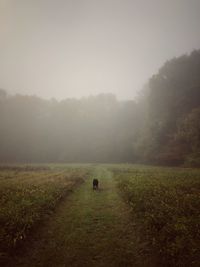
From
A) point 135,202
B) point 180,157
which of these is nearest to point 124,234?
point 135,202

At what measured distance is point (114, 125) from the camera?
8569cm

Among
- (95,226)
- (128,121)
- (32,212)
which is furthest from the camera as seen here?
(128,121)

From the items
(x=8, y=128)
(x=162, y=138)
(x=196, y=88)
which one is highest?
(x=196, y=88)

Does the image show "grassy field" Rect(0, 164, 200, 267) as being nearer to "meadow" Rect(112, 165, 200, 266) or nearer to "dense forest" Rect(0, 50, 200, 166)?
"meadow" Rect(112, 165, 200, 266)

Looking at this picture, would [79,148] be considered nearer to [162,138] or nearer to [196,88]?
[162,138]

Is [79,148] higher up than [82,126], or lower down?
lower down

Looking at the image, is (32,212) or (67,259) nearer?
(67,259)

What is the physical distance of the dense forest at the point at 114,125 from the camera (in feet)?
188

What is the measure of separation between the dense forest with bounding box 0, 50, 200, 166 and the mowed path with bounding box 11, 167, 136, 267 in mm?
37396

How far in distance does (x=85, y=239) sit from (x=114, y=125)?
76.9m

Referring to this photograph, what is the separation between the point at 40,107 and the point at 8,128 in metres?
15.6

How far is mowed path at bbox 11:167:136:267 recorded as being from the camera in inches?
301

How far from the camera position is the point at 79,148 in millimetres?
79812

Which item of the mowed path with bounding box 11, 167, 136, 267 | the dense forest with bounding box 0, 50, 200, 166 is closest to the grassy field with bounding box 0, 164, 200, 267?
the mowed path with bounding box 11, 167, 136, 267
